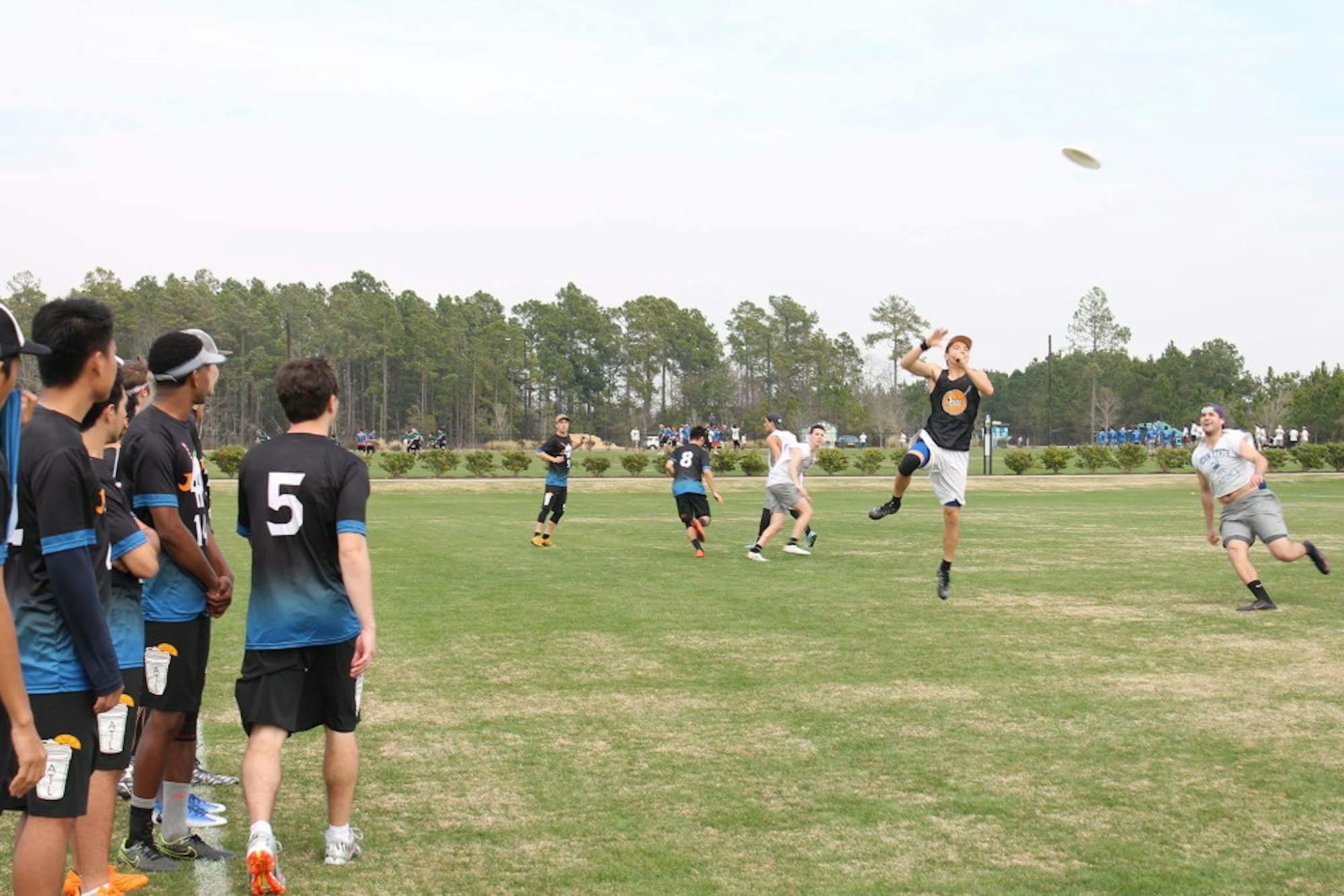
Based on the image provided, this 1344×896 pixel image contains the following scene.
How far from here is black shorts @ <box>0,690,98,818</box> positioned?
144 inches

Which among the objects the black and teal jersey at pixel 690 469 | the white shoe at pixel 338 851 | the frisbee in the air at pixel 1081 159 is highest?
the frisbee in the air at pixel 1081 159

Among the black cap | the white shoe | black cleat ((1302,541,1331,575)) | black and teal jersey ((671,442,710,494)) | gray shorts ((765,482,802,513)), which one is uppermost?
the black cap

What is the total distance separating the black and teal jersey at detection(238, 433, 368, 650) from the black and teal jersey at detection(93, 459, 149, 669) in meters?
0.40

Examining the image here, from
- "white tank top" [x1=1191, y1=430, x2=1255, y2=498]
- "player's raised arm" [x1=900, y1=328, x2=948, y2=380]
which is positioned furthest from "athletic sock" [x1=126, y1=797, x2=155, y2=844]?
"white tank top" [x1=1191, y1=430, x2=1255, y2=498]

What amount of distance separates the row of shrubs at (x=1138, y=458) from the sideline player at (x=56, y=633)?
46664 mm

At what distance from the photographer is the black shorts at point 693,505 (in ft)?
58.0

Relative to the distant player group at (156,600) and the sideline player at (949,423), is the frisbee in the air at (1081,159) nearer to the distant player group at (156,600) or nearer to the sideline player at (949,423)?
the sideline player at (949,423)

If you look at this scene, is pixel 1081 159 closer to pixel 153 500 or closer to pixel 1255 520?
pixel 1255 520

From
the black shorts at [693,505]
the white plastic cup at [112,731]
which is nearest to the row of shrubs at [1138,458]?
the black shorts at [693,505]

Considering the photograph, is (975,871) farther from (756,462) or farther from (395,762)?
(756,462)

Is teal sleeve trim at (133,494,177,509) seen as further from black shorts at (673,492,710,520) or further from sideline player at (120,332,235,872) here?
black shorts at (673,492,710,520)

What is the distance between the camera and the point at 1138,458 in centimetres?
5184

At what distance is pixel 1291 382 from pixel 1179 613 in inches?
3474

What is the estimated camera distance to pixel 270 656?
4863 mm
